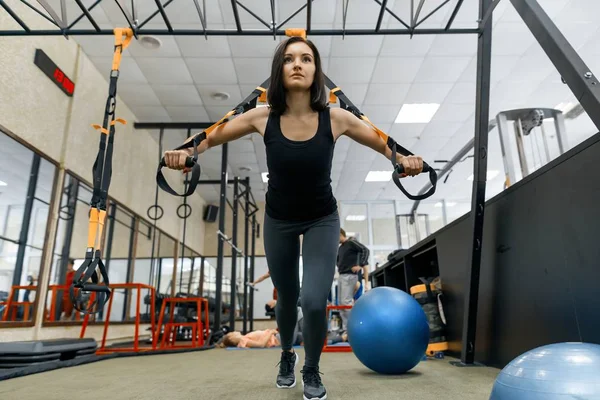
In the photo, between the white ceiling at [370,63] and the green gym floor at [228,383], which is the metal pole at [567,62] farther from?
the white ceiling at [370,63]

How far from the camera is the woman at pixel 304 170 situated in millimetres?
1580

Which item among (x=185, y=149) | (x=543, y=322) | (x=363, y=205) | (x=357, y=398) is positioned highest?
(x=363, y=205)

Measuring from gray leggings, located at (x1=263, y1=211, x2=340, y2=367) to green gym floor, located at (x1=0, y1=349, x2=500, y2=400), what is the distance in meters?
0.28

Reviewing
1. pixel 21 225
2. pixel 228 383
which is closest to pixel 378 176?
pixel 21 225

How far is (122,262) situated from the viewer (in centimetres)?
667

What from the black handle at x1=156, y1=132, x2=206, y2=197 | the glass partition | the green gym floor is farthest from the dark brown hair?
the glass partition

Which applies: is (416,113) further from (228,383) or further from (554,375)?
(554,375)

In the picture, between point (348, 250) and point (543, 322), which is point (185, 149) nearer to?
point (543, 322)

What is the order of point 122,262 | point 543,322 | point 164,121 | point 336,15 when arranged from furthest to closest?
point 164,121, point 122,262, point 336,15, point 543,322

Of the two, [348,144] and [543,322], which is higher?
[348,144]

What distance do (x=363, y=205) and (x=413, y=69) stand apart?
659 centimetres

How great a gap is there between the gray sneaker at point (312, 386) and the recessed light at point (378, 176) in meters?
8.03

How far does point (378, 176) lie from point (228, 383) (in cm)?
815

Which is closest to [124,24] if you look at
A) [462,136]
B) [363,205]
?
[462,136]
